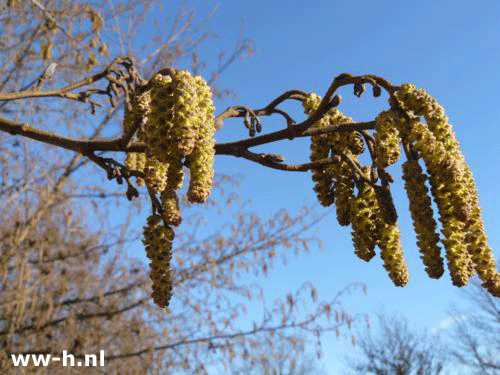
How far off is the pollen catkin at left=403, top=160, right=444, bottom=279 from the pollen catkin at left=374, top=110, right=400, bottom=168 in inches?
2.1

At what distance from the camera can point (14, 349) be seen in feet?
18.7

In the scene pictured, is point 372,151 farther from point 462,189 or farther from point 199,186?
point 199,186

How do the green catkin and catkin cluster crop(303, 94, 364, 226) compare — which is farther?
catkin cluster crop(303, 94, 364, 226)

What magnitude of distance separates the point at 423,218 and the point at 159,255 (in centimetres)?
59

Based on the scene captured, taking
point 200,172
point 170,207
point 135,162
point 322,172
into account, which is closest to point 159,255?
point 170,207

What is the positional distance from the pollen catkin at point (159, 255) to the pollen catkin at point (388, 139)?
1.74 feet

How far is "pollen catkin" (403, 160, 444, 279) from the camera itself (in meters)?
1.15

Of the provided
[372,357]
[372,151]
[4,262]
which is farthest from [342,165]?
[372,357]

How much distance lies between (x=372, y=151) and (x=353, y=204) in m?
0.14

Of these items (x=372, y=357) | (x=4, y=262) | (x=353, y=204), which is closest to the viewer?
(x=353, y=204)

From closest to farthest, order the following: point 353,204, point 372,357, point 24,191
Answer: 1. point 353,204
2. point 24,191
3. point 372,357

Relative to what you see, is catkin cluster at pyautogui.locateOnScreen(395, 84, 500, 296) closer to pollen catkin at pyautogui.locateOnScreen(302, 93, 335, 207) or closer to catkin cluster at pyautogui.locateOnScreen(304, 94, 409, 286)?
catkin cluster at pyautogui.locateOnScreen(304, 94, 409, 286)

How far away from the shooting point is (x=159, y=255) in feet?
4.35

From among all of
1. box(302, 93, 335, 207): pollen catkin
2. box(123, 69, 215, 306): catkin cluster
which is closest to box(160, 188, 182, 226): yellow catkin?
box(123, 69, 215, 306): catkin cluster
